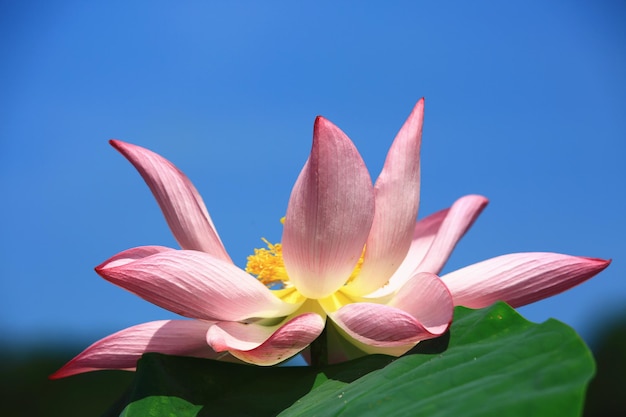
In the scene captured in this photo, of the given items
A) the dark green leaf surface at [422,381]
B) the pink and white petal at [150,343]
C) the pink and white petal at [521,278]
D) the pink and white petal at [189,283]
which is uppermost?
the pink and white petal at [189,283]

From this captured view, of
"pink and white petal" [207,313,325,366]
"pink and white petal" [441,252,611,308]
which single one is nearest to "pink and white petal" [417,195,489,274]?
"pink and white petal" [441,252,611,308]

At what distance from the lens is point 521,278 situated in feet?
Answer: 2.62

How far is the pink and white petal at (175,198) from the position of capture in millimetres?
840

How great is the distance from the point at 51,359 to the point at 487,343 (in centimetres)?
1010

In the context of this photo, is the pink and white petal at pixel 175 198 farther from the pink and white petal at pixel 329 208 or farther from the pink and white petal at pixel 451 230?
the pink and white petal at pixel 451 230

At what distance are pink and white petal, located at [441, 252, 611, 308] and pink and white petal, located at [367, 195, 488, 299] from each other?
3.9 inches

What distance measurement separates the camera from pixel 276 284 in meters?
1.04

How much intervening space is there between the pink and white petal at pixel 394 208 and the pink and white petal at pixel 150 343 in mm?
194

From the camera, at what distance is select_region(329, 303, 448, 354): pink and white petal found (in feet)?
2.20

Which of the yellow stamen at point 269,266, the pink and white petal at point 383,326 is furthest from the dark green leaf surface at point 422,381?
the yellow stamen at point 269,266

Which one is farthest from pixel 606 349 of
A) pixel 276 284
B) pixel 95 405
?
pixel 276 284

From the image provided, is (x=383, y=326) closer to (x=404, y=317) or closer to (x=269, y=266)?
(x=404, y=317)

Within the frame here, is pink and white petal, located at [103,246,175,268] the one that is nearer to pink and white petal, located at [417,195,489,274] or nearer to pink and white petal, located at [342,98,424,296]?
pink and white petal, located at [342,98,424,296]

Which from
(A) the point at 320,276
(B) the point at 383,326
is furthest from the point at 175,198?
(B) the point at 383,326
